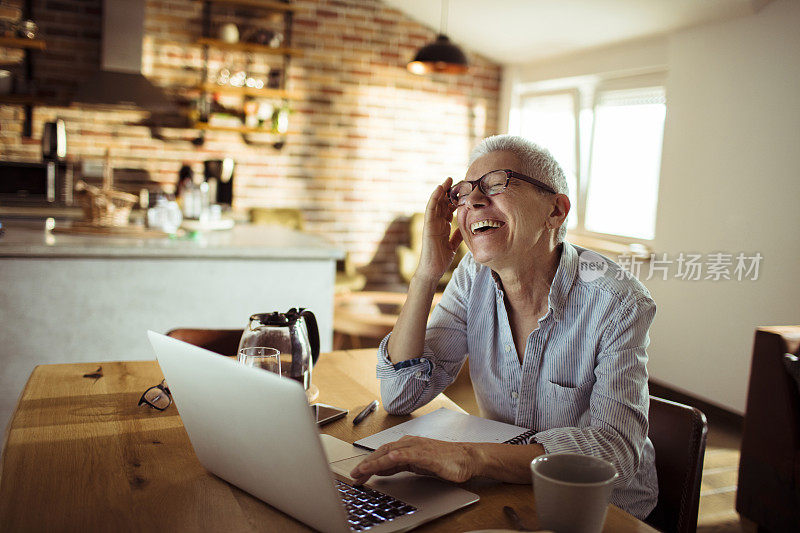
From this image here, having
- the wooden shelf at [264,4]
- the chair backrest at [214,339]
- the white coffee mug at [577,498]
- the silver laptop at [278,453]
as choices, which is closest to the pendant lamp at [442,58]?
the wooden shelf at [264,4]

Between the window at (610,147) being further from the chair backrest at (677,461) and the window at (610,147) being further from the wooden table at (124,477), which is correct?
the wooden table at (124,477)

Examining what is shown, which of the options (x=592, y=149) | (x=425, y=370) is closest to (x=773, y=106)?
(x=592, y=149)

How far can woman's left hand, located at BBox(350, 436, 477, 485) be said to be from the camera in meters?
0.98

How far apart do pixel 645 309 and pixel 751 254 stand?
9.02 feet

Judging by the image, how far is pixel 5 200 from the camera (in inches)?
181

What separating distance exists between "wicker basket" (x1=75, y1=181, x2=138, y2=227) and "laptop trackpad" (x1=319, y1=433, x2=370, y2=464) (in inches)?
94.7

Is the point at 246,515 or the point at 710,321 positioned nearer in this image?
the point at 246,515

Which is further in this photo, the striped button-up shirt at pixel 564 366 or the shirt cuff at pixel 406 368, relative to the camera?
the shirt cuff at pixel 406 368

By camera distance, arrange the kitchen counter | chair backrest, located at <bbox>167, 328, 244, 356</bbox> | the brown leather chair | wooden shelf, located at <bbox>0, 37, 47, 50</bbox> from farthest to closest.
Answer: wooden shelf, located at <bbox>0, 37, 47, 50</bbox>, the kitchen counter, the brown leather chair, chair backrest, located at <bbox>167, 328, 244, 356</bbox>

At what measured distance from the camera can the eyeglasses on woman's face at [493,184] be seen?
1390mm

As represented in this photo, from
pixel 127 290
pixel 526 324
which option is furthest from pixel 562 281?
pixel 127 290

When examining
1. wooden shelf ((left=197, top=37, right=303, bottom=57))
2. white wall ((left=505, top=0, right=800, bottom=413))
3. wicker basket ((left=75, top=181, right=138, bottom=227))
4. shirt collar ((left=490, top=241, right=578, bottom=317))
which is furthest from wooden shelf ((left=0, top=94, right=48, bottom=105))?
shirt collar ((left=490, top=241, right=578, bottom=317))

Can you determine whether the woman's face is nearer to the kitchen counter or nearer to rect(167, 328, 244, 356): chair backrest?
rect(167, 328, 244, 356): chair backrest

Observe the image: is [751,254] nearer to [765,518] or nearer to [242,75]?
[765,518]
